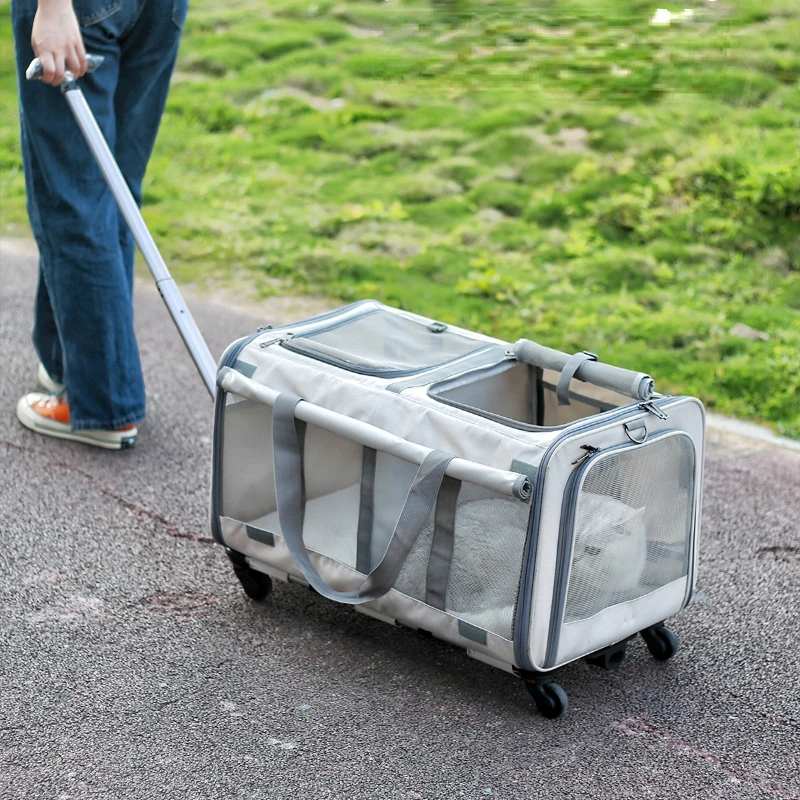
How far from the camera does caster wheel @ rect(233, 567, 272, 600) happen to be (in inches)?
110

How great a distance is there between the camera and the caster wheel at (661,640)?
2613 mm

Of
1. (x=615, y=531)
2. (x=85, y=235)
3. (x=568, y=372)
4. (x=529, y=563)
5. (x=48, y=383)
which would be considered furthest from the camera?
(x=48, y=383)

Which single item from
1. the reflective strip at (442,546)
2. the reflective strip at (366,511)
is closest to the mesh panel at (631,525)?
the reflective strip at (442,546)

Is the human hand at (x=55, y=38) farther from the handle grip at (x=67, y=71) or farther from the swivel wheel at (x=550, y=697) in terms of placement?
the swivel wheel at (x=550, y=697)

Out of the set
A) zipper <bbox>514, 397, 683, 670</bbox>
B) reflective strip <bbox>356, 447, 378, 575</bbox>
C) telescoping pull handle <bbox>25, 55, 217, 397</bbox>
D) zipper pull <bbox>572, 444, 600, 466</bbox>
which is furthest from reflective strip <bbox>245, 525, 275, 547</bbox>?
zipper pull <bbox>572, 444, 600, 466</bbox>

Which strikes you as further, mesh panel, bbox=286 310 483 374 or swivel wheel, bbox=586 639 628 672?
mesh panel, bbox=286 310 483 374

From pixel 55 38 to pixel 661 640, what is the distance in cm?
202

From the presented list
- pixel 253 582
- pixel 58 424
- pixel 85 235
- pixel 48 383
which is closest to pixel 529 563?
pixel 253 582

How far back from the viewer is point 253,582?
2799 millimetres

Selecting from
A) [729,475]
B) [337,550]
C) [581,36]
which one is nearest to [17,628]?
[337,550]

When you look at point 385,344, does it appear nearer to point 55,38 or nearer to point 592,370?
point 592,370

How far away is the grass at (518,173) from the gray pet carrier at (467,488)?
1578mm

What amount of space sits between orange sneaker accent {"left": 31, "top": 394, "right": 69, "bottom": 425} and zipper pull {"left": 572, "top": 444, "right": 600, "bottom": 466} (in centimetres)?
188

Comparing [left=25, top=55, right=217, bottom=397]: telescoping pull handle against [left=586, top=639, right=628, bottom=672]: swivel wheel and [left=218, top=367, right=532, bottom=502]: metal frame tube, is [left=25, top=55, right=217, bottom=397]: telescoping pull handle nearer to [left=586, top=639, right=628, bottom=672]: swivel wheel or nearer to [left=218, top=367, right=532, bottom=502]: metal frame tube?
[left=218, top=367, right=532, bottom=502]: metal frame tube
